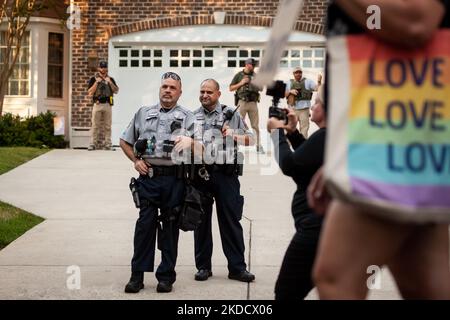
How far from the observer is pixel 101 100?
1736 centimetres

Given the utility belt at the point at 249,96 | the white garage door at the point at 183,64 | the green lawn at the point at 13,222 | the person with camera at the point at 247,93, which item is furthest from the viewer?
the white garage door at the point at 183,64

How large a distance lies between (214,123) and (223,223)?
92cm

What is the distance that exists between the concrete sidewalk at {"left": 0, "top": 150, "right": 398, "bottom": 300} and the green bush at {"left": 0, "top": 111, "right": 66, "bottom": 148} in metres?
4.04

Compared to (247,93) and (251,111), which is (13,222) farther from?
(251,111)

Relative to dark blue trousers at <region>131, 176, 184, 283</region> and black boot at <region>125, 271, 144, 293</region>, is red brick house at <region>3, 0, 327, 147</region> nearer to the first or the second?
dark blue trousers at <region>131, 176, 184, 283</region>

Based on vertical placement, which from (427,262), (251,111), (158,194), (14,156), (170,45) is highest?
(170,45)

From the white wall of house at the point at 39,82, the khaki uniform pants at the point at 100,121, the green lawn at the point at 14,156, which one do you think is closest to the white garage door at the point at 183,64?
the khaki uniform pants at the point at 100,121

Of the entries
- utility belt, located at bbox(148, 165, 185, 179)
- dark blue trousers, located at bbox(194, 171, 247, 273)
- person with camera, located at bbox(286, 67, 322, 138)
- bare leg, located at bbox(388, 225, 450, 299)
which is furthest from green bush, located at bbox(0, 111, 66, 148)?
bare leg, located at bbox(388, 225, 450, 299)

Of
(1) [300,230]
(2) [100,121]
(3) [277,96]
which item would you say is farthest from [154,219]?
(2) [100,121]

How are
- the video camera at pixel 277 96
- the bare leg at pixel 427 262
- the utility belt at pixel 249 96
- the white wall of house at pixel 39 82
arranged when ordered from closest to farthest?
1. the bare leg at pixel 427 262
2. the video camera at pixel 277 96
3. the utility belt at pixel 249 96
4. the white wall of house at pixel 39 82

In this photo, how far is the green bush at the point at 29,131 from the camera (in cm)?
1792

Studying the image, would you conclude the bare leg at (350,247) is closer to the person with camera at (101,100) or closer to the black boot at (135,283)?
the black boot at (135,283)

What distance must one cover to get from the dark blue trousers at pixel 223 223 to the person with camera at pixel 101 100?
10.5 metres
